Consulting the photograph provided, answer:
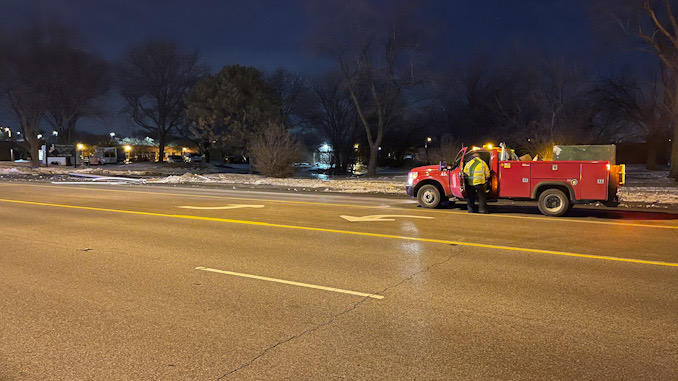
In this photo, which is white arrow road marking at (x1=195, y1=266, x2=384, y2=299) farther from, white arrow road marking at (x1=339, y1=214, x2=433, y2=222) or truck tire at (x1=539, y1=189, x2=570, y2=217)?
truck tire at (x1=539, y1=189, x2=570, y2=217)

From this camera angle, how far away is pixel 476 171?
516 inches

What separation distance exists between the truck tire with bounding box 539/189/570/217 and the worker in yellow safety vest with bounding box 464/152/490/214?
1554 millimetres

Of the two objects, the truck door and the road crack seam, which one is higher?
the truck door

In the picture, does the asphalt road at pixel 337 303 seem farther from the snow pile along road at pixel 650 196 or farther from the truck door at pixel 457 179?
the snow pile along road at pixel 650 196

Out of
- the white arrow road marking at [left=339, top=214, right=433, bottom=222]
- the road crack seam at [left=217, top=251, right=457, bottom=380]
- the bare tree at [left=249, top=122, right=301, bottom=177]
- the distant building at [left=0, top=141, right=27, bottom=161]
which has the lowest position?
the road crack seam at [left=217, top=251, right=457, bottom=380]

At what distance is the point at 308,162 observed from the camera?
8450 centimetres

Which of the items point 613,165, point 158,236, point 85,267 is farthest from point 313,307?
point 613,165

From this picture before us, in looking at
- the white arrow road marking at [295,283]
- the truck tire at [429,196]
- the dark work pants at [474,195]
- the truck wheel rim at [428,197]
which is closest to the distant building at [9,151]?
the truck tire at [429,196]

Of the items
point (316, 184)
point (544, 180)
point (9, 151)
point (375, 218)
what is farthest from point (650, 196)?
point (9, 151)

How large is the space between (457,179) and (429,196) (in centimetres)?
120

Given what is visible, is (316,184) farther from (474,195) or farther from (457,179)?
(474,195)

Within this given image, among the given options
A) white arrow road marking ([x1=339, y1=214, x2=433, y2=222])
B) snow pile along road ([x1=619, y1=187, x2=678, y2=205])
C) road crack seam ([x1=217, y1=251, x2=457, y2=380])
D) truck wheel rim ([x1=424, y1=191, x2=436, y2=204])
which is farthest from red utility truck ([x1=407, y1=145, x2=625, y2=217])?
road crack seam ([x1=217, y1=251, x2=457, y2=380])

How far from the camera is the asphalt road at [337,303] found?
3979mm

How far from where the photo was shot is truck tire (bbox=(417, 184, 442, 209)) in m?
14.9
